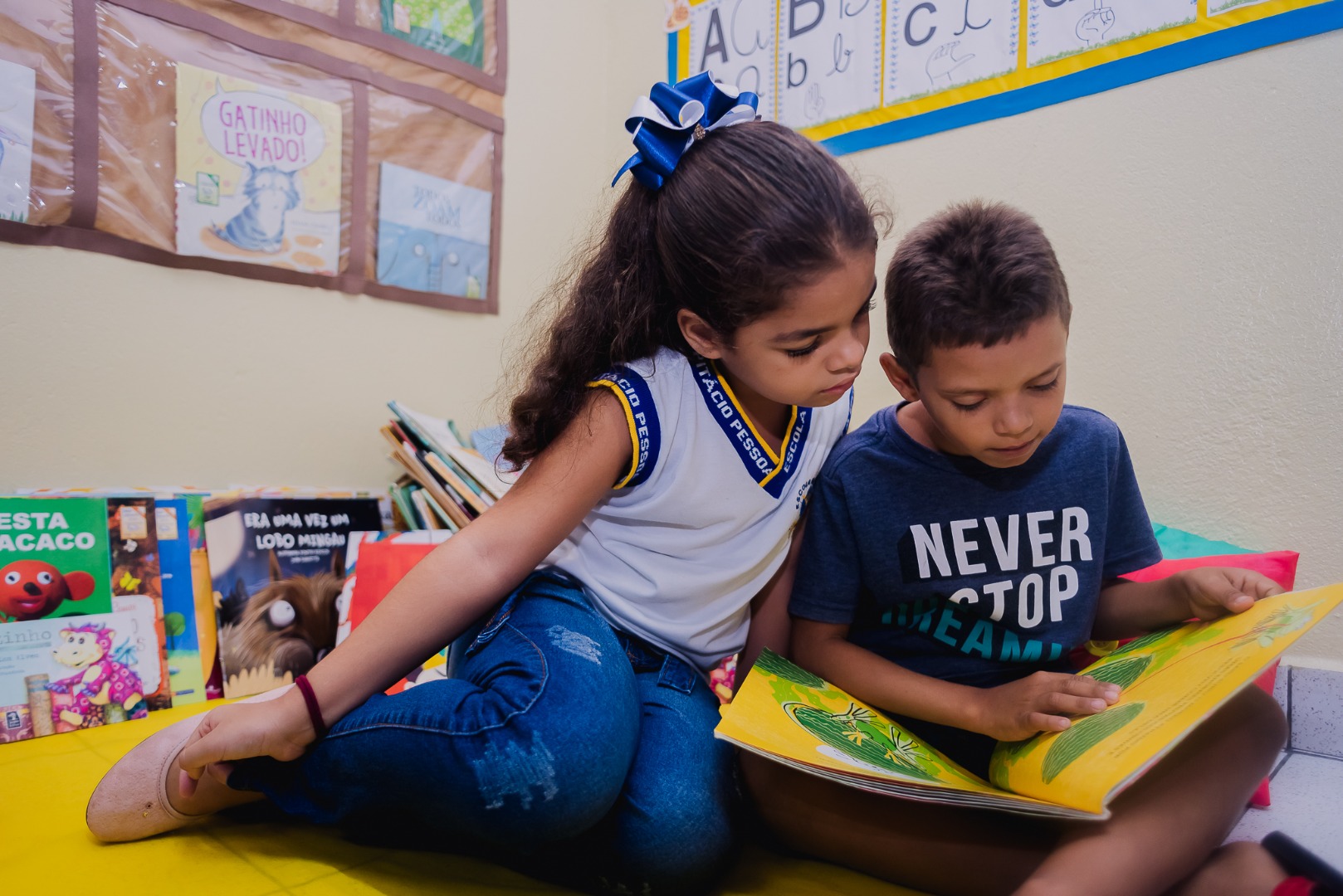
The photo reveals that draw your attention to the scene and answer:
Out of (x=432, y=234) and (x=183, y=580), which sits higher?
(x=432, y=234)

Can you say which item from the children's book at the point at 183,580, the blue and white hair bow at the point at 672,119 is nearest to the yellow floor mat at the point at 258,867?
the children's book at the point at 183,580

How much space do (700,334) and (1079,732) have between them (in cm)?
42

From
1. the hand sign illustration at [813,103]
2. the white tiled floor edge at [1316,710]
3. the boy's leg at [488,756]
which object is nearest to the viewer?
the boy's leg at [488,756]

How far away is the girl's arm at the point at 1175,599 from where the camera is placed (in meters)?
0.63

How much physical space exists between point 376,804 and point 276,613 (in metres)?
0.72

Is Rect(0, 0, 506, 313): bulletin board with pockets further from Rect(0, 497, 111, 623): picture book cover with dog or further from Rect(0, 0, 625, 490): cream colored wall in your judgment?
Rect(0, 497, 111, 623): picture book cover with dog

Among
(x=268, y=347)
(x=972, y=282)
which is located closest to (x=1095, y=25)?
(x=972, y=282)

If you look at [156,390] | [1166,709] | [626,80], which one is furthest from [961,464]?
[626,80]

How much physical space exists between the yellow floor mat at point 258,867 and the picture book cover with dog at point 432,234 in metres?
0.98

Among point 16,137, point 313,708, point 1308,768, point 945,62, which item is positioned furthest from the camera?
point 945,62

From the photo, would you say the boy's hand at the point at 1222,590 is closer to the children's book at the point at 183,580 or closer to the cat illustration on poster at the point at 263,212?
the children's book at the point at 183,580

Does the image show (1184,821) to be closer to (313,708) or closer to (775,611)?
(775,611)

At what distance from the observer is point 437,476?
53.4 inches

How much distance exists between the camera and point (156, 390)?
1.27 meters
